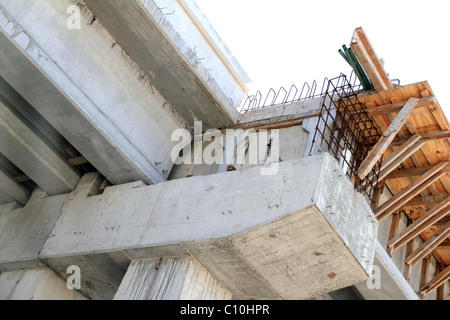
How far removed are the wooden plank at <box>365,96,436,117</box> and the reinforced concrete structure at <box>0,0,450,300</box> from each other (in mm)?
25

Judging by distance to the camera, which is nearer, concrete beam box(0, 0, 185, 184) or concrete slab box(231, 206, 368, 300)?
concrete slab box(231, 206, 368, 300)

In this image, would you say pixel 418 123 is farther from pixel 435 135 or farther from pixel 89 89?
pixel 89 89

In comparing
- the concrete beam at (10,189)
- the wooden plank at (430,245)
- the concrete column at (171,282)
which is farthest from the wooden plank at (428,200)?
the concrete beam at (10,189)

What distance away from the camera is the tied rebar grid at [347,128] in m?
8.70

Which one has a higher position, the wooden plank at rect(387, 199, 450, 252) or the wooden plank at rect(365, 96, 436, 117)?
the wooden plank at rect(365, 96, 436, 117)

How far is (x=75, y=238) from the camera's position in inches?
341

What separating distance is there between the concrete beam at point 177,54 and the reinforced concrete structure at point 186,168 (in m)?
0.03

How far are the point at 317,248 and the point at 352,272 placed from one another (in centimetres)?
71

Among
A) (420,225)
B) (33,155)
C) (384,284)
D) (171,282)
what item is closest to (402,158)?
(420,225)

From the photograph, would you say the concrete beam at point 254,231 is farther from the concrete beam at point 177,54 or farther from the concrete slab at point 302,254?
the concrete beam at point 177,54

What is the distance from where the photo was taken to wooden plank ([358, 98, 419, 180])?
835 cm

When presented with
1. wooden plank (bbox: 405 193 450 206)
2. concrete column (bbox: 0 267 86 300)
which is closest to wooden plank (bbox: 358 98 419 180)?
wooden plank (bbox: 405 193 450 206)

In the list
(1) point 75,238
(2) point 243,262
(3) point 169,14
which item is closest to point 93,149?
(1) point 75,238

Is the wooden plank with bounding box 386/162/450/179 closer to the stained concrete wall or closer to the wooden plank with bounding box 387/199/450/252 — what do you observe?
the wooden plank with bounding box 387/199/450/252
